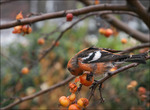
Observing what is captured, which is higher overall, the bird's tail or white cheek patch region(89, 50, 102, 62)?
the bird's tail

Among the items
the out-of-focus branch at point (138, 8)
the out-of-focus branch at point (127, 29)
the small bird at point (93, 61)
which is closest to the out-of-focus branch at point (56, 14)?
the out-of-focus branch at point (138, 8)

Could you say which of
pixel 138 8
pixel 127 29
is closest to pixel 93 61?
pixel 138 8

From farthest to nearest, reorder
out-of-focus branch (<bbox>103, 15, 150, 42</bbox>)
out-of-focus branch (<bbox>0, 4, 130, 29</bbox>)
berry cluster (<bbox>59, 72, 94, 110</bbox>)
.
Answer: out-of-focus branch (<bbox>103, 15, 150, 42</bbox>), out-of-focus branch (<bbox>0, 4, 130, 29</bbox>), berry cluster (<bbox>59, 72, 94, 110</bbox>)

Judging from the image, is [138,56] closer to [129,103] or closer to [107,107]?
[129,103]

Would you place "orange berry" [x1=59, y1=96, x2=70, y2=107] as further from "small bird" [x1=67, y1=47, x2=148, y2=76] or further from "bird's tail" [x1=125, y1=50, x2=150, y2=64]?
"bird's tail" [x1=125, y1=50, x2=150, y2=64]

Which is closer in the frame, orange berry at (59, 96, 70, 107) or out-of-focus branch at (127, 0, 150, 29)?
orange berry at (59, 96, 70, 107)

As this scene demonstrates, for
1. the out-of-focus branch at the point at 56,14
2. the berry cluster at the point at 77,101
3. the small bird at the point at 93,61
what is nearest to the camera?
the berry cluster at the point at 77,101

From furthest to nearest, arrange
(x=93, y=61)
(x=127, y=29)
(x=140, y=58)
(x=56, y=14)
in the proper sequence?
(x=127, y=29)
(x=56, y=14)
(x=93, y=61)
(x=140, y=58)

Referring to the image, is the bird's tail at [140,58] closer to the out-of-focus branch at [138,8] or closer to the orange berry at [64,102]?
the orange berry at [64,102]

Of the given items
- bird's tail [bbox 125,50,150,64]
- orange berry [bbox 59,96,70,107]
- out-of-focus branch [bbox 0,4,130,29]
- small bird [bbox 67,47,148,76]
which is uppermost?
out-of-focus branch [bbox 0,4,130,29]

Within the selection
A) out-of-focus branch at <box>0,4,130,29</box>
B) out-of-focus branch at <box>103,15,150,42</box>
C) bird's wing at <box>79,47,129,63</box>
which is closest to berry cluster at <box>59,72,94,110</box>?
bird's wing at <box>79,47,129,63</box>

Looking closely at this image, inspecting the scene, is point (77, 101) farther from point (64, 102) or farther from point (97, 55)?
point (97, 55)

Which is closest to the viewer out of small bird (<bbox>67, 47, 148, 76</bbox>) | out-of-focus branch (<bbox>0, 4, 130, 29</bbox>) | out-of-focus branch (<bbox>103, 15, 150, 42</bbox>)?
small bird (<bbox>67, 47, 148, 76</bbox>)

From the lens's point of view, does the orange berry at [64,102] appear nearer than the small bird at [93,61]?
Yes
